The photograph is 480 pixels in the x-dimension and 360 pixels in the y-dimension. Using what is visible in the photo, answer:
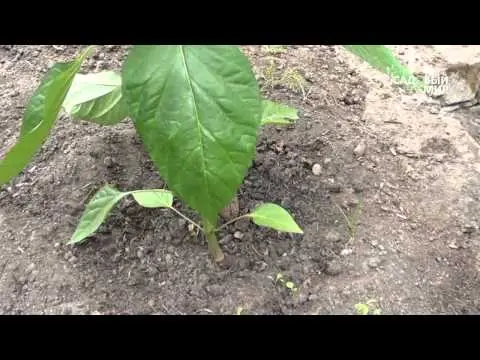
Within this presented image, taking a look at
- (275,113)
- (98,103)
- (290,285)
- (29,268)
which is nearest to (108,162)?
(98,103)

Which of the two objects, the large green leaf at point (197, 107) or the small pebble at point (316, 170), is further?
the small pebble at point (316, 170)

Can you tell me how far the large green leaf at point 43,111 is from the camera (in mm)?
964

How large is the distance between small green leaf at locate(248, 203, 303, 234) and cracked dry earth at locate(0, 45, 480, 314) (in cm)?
18

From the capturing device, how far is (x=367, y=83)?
1896 mm

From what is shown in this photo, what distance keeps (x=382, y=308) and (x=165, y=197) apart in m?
0.61

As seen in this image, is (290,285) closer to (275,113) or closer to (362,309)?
(362,309)

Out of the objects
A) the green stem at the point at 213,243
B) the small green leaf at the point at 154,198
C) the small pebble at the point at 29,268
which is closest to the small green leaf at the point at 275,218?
the green stem at the point at 213,243

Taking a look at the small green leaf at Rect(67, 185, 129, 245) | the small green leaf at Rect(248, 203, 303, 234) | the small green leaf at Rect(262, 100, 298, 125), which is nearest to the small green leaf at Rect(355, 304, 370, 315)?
the small green leaf at Rect(248, 203, 303, 234)

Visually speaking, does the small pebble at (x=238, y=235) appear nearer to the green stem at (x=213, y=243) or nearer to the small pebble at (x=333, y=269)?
the green stem at (x=213, y=243)

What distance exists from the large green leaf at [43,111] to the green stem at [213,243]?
458mm

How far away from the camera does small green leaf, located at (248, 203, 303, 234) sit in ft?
3.99

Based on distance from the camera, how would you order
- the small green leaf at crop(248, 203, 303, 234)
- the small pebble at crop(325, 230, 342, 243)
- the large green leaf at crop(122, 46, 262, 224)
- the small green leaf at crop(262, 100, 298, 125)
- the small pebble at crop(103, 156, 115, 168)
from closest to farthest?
the large green leaf at crop(122, 46, 262, 224), the small green leaf at crop(248, 203, 303, 234), the small green leaf at crop(262, 100, 298, 125), the small pebble at crop(325, 230, 342, 243), the small pebble at crop(103, 156, 115, 168)

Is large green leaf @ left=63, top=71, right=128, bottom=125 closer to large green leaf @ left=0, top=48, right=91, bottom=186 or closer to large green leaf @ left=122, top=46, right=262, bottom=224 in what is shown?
large green leaf @ left=0, top=48, right=91, bottom=186

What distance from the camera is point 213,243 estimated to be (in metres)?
1.34
